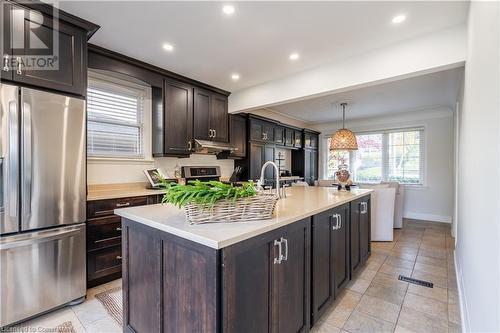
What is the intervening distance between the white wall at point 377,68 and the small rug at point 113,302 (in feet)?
10.6

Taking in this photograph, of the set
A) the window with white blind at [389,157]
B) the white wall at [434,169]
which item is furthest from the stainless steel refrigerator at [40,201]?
the white wall at [434,169]

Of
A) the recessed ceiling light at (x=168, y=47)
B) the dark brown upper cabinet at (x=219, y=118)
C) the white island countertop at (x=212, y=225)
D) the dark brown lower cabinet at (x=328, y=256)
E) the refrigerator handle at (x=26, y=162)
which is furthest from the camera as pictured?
the dark brown upper cabinet at (x=219, y=118)

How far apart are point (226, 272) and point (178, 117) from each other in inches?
118

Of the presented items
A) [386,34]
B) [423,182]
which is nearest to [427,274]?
[386,34]

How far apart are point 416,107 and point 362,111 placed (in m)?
1.12

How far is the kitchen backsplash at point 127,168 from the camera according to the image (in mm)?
3018

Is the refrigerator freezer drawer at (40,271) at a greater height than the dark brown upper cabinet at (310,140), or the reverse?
the dark brown upper cabinet at (310,140)

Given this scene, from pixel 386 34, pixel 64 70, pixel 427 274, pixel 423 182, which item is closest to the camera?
pixel 64 70

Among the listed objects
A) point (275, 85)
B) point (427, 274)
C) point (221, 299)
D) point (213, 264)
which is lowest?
point (427, 274)

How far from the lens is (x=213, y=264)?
1.09m

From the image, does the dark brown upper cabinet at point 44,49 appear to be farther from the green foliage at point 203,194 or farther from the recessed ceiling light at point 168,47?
the green foliage at point 203,194

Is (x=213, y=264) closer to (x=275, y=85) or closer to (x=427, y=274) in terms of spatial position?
(x=427, y=274)

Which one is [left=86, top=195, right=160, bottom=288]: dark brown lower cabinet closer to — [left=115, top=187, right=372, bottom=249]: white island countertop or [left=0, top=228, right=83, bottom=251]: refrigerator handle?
[left=0, top=228, right=83, bottom=251]: refrigerator handle

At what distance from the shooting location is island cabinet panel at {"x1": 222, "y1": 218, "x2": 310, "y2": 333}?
3.67 feet
